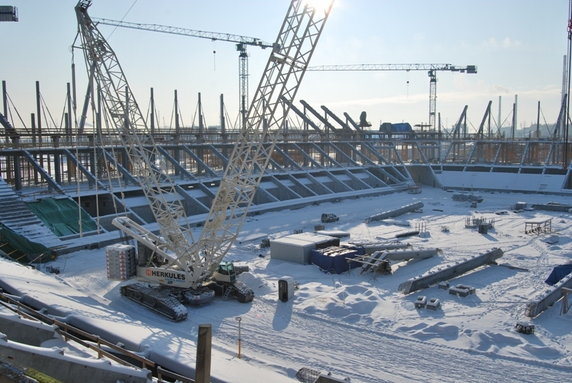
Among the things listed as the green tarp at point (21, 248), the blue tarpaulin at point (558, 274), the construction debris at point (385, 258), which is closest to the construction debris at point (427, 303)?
the construction debris at point (385, 258)

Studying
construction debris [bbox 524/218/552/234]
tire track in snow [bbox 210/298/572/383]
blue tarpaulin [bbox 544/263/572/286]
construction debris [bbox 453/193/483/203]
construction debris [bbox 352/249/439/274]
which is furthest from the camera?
construction debris [bbox 453/193/483/203]

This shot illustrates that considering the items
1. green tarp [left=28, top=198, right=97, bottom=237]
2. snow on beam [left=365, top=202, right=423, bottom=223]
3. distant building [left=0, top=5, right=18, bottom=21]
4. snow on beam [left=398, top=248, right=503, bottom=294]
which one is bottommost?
snow on beam [left=398, top=248, right=503, bottom=294]

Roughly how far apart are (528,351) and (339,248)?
1072 cm

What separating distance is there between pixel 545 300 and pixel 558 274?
12.7 feet

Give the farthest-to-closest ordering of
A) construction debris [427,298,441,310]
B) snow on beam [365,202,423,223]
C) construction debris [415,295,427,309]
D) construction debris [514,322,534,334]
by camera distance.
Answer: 1. snow on beam [365,202,423,223]
2. construction debris [415,295,427,309]
3. construction debris [427,298,441,310]
4. construction debris [514,322,534,334]

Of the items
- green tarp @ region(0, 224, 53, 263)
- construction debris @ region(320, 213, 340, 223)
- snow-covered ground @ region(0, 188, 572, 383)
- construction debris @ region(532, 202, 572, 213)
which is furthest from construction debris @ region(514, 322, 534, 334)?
construction debris @ region(532, 202, 572, 213)

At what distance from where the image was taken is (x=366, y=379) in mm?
13141

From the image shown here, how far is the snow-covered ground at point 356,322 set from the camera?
13.7 m

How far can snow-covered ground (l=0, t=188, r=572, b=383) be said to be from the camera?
13.7 meters

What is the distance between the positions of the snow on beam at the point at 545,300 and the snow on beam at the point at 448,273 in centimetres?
381

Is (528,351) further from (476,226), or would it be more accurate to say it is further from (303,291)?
(476,226)

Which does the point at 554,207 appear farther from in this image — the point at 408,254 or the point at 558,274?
the point at 408,254

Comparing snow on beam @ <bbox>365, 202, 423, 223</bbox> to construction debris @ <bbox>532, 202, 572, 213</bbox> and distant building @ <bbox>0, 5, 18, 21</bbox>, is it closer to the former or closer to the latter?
construction debris @ <bbox>532, 202, 572, 213</bbox>

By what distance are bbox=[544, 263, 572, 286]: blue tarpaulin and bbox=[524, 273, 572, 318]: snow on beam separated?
3.88ft
